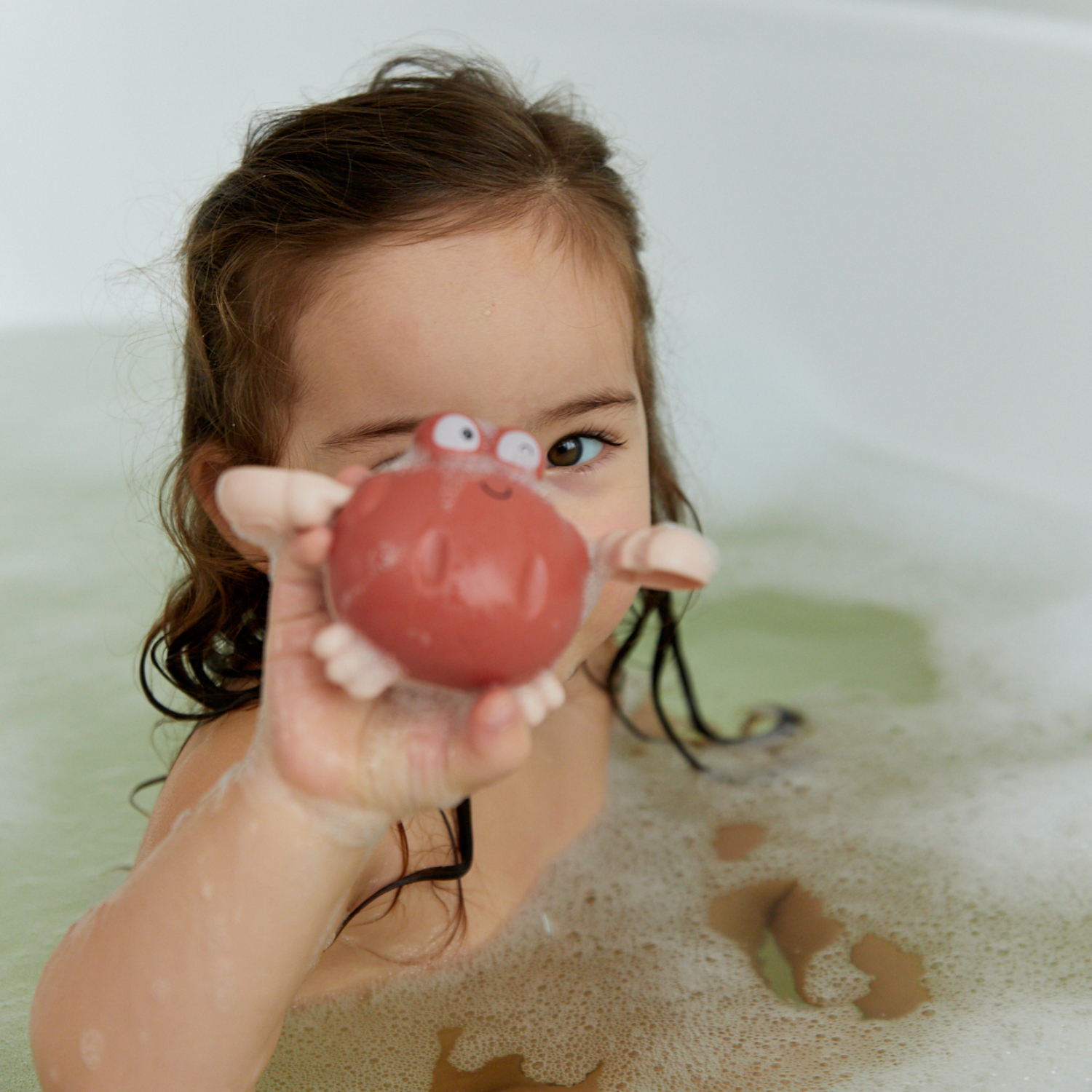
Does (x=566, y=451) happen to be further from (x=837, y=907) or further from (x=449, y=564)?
(x=837, y=907)

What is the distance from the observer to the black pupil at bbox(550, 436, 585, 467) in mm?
800

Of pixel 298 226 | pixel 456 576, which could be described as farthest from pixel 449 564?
pixel 298 226

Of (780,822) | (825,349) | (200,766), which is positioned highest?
(200,766)

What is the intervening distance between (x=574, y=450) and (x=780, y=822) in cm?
48

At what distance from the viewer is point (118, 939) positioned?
64cm

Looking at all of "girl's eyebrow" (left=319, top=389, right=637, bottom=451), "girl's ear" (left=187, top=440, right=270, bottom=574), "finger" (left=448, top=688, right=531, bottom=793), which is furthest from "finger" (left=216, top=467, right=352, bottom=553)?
"girl's ear" (left=187, top=440, right=270, bottom=574)

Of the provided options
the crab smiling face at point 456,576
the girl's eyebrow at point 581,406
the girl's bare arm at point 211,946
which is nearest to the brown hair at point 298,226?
the girl's eyebrow at point 581,406

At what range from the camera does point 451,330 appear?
74 centimetres

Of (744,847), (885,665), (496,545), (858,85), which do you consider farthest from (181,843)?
(858,85)

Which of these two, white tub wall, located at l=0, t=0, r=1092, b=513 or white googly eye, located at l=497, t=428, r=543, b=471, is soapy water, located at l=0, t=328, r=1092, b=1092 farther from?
white googly eye, located at l=497, t=428, r=543, b=471

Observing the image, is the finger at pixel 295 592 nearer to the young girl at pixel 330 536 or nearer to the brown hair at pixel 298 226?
the young girl at pixel 330 536

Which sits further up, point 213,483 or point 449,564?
point 449,564

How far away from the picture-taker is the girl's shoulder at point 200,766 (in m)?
0.75

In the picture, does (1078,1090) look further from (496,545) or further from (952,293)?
(952,293)
